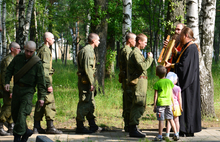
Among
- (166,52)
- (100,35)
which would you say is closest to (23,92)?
(166,52)

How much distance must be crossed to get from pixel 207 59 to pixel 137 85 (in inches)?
143

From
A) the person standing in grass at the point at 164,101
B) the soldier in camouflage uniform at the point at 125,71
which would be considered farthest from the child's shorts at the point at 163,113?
the soldier in camouflage uniform at the point at 125,71

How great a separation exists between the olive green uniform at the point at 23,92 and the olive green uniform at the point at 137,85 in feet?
6.78

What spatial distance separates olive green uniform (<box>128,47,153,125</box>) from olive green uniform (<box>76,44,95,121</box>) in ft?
3.29

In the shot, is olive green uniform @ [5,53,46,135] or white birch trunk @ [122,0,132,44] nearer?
olive green uniform @ [5,53,46,135]

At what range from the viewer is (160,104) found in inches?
240

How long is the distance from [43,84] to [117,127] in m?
2.93

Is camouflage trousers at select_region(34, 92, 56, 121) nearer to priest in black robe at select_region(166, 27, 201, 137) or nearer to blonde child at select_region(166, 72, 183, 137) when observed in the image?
blonde child at select_region(166, 72, 183, 137)

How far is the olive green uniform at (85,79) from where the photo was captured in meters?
7.12

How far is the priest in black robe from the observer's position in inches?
260

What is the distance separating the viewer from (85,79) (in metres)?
7.18

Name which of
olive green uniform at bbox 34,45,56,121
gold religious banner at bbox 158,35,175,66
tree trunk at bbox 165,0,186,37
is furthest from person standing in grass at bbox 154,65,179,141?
tree trunk at bbox 165,0,186,37

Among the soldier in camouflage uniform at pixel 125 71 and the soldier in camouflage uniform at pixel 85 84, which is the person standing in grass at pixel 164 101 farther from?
the soldier in camouflage uniform at pixel 85 84

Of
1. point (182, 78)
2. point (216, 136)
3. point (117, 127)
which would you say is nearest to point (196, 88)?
point (182, 78)
